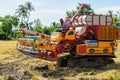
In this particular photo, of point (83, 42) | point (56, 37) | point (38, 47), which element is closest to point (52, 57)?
point (38, 47)

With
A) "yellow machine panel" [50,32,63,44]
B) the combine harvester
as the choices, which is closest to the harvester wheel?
the combine harvester

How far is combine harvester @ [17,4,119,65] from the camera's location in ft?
60.8

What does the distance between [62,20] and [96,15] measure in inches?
63.7

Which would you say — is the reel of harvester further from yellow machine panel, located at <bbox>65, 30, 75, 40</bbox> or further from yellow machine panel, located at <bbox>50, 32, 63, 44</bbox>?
yellow machine panel, located at <bbox>65, 30, 75, 40</bbox>

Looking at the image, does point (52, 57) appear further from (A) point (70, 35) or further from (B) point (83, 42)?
(B) point (83, 42)

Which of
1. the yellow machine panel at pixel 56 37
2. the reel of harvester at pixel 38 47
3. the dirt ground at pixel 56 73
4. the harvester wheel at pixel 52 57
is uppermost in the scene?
the yellow machine panel at pixel 56 37

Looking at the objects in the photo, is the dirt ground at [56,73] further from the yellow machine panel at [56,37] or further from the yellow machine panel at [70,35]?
the yellow machine panel at [70,35]

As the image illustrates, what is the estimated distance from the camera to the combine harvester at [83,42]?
18547 millimetres

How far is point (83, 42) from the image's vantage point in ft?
62.0

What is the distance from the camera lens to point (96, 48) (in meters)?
18.5

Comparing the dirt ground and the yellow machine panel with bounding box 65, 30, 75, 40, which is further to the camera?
the yellow machine panel with bounding box 65, 30, 75, 40

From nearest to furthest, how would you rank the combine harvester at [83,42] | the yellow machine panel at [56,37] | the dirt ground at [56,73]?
the dirt ground at [56,73] → the combine harvester at [83,42] → the yellow machine panel at [56,37]

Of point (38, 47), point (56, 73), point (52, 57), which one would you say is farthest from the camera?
point (38, 47)

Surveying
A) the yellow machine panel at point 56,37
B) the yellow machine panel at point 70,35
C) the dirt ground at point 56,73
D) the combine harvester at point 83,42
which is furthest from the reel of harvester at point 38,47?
the yellow machine panel at point 70,35
